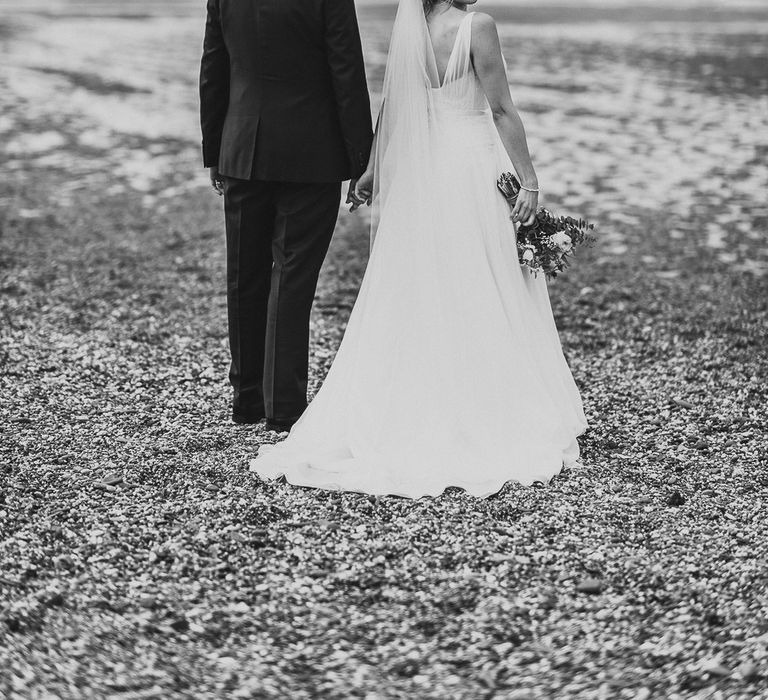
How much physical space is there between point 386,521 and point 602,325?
3270 millimetres

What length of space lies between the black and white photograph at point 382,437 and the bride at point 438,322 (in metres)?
0.01

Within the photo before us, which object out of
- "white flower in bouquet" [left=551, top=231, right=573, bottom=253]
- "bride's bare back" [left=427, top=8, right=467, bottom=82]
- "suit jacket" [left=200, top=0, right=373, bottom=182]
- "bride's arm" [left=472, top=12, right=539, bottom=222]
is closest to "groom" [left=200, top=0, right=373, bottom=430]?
"suit jacket" [left=200, top=0, right=373, bottom=182]

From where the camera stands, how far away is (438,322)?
4.76 m

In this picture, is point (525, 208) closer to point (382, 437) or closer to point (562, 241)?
point (562, 241)

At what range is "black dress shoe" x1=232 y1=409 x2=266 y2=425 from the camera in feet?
17.4

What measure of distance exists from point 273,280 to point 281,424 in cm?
68

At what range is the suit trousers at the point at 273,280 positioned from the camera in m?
4.94

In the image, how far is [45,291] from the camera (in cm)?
773

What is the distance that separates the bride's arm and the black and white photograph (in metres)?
0.01

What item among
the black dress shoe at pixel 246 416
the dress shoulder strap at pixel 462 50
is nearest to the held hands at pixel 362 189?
the dress shoulder strap at pixel 462 50

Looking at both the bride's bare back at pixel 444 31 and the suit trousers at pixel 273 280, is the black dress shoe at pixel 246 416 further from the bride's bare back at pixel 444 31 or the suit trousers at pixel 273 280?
the bride's bare back at pixel 444 31

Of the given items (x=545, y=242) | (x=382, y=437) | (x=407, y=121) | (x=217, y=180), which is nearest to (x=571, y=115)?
(x=217, y=180)

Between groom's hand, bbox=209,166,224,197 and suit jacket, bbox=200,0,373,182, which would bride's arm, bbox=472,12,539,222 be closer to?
suit jacket, bbox=200,0,373,182

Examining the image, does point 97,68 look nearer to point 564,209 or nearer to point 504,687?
point 564,209
